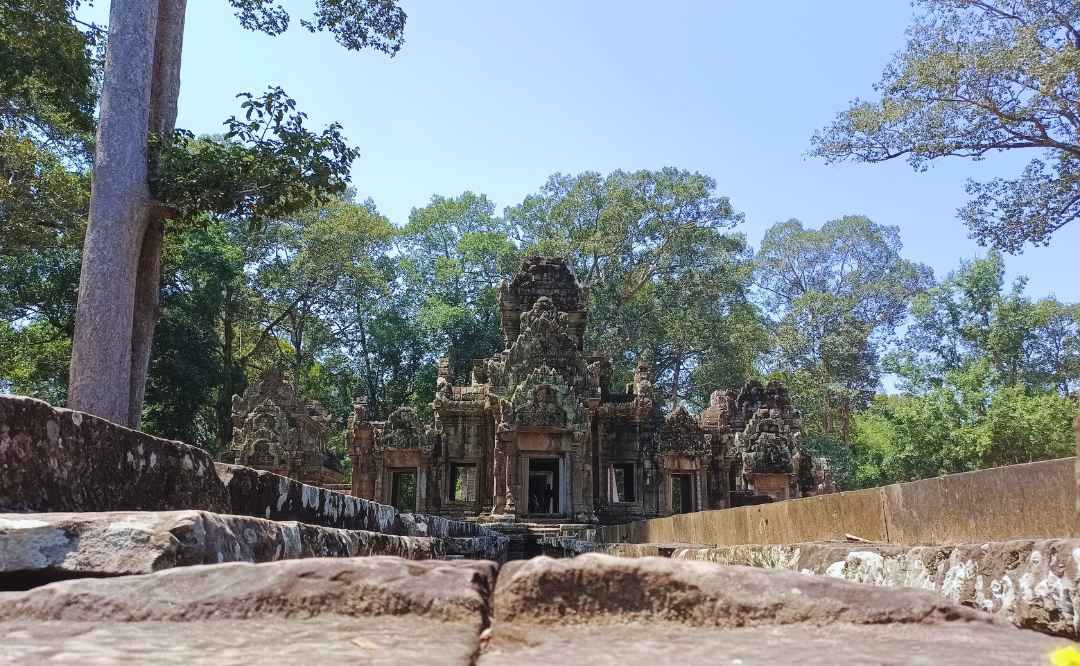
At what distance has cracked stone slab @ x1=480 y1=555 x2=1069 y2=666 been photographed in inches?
47.3

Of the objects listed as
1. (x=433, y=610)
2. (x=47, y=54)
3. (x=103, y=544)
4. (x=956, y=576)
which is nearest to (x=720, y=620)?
(x=433, y=610)

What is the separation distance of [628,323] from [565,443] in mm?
15334

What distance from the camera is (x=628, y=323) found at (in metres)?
31.0

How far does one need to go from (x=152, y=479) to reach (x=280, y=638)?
2.06 meters

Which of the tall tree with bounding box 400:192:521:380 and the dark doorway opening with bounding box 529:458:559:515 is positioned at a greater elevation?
the tall tree with bounding box 400:192:521:380

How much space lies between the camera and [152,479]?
9.96 ft

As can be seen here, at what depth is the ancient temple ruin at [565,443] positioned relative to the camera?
16547 millimetres

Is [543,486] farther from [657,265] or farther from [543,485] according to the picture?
[657,265]

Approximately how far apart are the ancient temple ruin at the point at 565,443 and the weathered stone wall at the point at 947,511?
10.6m

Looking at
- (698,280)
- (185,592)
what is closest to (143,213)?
(185,592)

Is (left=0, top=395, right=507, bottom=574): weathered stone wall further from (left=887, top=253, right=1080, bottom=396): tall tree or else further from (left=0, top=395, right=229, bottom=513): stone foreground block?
(left=887, top=253, right=1080, bottom=396): tall tree

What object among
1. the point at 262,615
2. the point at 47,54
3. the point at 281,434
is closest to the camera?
the point at 262,615

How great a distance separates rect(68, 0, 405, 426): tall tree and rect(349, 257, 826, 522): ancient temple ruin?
9030mm

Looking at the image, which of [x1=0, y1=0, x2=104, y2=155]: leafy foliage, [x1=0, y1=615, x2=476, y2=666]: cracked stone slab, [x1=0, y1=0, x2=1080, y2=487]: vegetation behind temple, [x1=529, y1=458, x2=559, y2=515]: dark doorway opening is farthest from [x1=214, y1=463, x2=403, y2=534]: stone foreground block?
[x1=0, y1=0, x2=1080, y2=487]: vegetation behind temple
